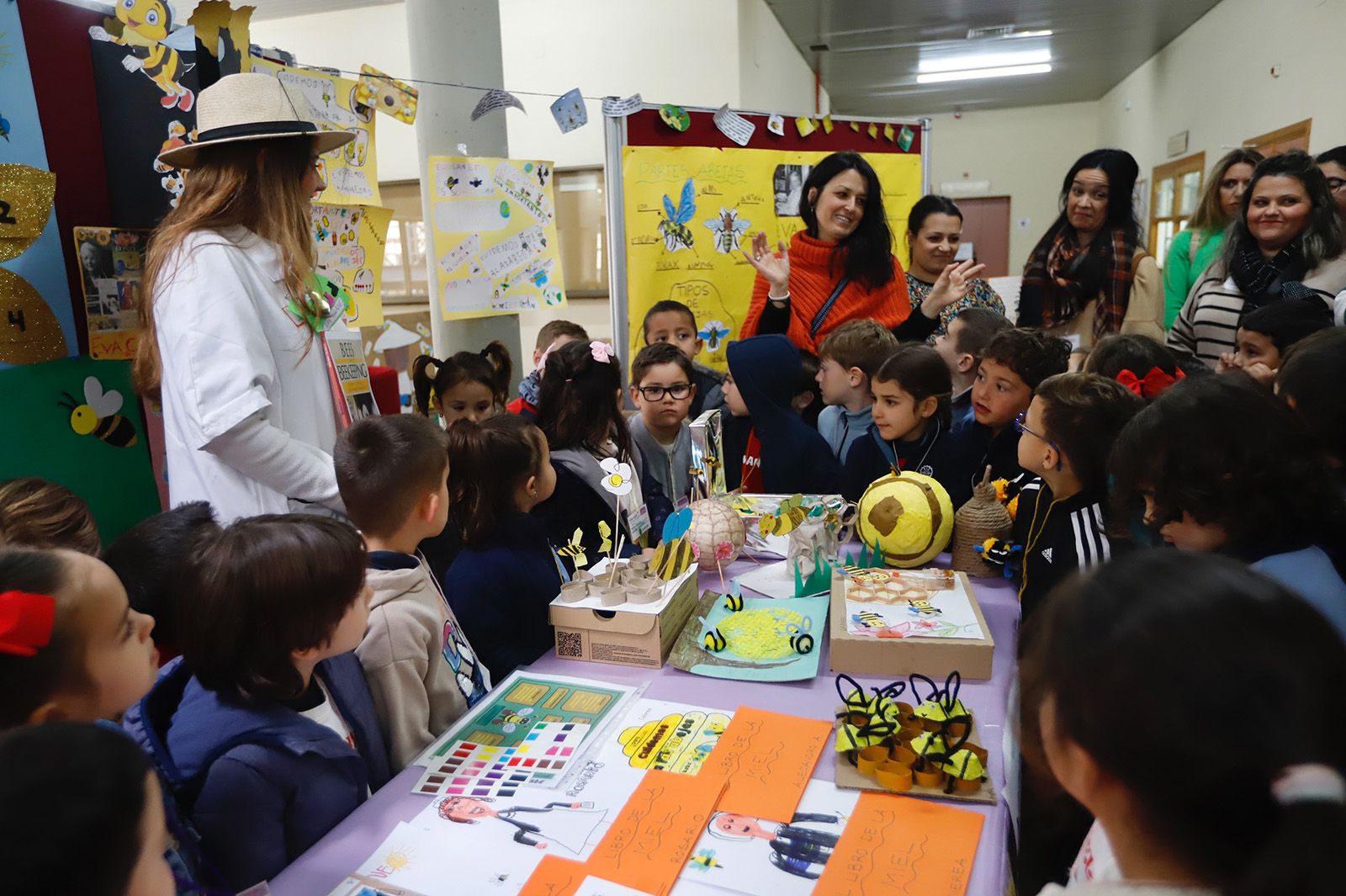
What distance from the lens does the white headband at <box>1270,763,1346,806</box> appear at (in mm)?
547

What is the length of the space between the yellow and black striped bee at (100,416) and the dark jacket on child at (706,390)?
194 centimetres

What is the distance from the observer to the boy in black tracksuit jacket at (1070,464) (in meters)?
1.76

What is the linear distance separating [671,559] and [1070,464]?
910mm

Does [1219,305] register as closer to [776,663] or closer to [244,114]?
[776,663]

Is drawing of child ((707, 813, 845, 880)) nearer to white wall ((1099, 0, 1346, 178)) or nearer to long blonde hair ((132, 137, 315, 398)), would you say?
long blonde hair ((132, 137, 315, 398))

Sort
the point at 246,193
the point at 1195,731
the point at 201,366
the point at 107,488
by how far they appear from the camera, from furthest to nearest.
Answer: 1. the point at 107,488
2. the point at 246,193
3. the point at 201,366
4. the point at 1195,731

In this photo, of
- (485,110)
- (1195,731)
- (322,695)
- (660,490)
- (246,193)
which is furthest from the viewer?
(485,110)

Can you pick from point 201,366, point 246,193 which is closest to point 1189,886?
point 201,366

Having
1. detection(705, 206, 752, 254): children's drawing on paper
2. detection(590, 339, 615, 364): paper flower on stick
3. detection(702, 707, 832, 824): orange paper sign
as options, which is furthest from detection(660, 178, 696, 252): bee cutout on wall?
detection(702, 707, 832, 824): orange paper sign

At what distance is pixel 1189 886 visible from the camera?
645 millimetres

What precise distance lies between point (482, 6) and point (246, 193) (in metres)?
2.41

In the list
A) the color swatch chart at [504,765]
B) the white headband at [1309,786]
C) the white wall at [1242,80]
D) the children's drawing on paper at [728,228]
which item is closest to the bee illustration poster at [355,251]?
the children's drawing on paper at [728,228]

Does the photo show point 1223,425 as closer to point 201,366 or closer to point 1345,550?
point 1345,550

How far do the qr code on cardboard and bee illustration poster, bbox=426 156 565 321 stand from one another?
7.23 ft
